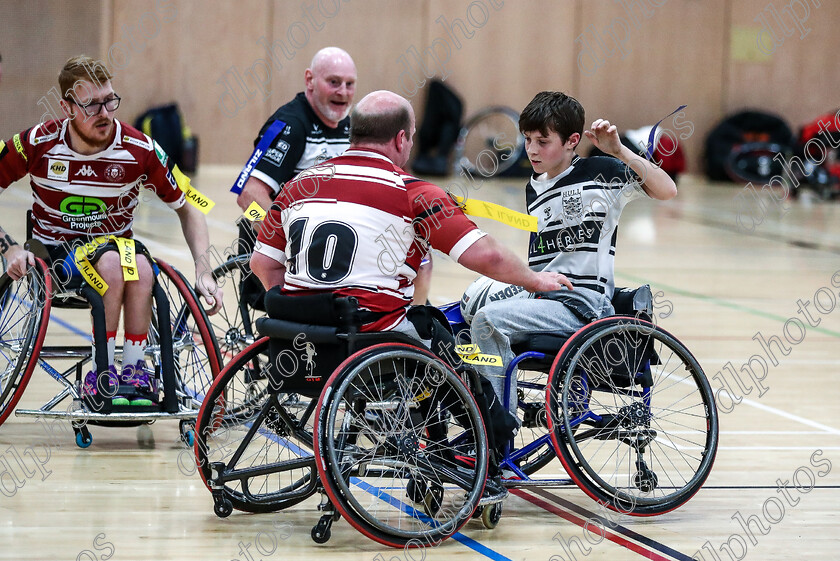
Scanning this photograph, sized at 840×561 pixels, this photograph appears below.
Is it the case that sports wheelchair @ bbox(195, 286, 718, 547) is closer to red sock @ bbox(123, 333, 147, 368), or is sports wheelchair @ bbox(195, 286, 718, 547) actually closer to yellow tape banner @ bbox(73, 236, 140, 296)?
red sock @ bbox(123, 333, 147, 368)

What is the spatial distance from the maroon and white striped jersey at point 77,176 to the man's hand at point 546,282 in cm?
164

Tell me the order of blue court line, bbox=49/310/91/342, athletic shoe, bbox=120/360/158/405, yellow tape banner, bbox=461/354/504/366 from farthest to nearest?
blue court line, bbox=49/310/91/342
athletic shoe, bbox=120/360/158/405
yellow tape banner, bbox=461/354/504/366

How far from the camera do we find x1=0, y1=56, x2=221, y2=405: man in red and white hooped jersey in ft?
13.4

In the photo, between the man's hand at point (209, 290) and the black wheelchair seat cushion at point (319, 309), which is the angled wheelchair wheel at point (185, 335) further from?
the black wheelchair seat cushion at point (319, 309)

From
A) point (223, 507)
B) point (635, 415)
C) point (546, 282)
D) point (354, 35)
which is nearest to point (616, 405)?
point (635, 415)

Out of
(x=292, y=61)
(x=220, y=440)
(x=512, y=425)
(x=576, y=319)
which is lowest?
(x=220, y=440)

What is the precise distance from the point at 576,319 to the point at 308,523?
1.00 metres

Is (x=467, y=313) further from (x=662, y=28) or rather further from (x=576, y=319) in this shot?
(x=662, y=28)

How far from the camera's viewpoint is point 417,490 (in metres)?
3.47

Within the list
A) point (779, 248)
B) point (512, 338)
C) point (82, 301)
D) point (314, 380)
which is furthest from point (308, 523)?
point (779, 248)

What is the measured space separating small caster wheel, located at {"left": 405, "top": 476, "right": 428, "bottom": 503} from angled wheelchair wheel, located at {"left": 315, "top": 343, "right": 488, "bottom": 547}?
0.06m

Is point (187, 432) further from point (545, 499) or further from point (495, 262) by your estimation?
point (495, 262)

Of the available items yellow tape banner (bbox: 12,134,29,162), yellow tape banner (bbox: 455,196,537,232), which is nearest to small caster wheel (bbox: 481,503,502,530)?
yellow tape banner (bbox: 455,196,537,232)

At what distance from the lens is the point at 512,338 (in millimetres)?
3516
